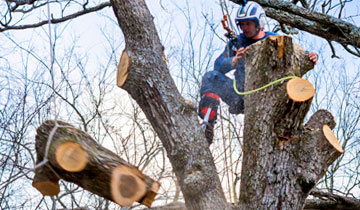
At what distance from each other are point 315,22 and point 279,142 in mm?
3090

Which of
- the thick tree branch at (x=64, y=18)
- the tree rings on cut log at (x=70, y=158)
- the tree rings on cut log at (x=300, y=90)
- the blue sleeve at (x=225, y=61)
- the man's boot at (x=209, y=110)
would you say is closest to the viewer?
the tree rings on cut log at (x=70, y=158)

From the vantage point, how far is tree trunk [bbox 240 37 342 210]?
240cm

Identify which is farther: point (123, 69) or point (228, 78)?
point (228, 78)

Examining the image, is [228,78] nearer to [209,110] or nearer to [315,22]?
[209,110]

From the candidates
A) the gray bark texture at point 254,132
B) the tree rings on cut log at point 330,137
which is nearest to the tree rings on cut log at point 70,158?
the gray bark texture at point 254,132

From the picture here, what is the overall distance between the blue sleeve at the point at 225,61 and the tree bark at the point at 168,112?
0.82 m

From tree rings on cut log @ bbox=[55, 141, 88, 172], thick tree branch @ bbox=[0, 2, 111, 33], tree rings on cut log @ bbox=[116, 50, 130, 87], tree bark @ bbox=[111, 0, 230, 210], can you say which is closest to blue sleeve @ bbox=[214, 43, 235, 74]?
tree bark @ bbox=[111, 0, 230, 210]

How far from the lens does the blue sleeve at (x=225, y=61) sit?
3.55m

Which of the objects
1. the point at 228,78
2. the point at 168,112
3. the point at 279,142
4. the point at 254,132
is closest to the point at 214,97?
the point at 228,78

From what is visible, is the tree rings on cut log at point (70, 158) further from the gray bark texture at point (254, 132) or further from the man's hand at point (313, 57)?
Result: the man's hand at point (313, 57)

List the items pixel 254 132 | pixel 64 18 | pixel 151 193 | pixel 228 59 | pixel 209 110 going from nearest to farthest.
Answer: pixel 151 193, pixel 254 132, pixel 209 110, pixel 228 59, pixel 64 18

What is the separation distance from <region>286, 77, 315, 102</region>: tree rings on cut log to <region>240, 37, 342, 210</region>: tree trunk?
3 cm

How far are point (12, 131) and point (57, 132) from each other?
116 inches

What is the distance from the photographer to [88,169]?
7.03 feet
